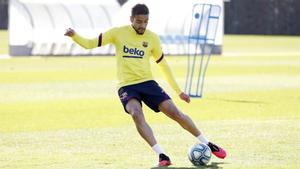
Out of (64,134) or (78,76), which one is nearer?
(64,134)

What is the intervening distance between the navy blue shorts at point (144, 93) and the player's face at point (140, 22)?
69 centimetres

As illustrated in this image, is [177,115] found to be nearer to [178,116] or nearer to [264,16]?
[178,116]

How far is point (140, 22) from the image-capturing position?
1085cm

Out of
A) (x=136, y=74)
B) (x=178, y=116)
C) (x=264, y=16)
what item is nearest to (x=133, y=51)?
(x=136, y=74)

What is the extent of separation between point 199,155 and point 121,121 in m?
5.55

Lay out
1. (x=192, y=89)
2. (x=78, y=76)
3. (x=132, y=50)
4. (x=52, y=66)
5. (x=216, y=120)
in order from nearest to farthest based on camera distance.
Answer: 1. (x=132, y=50)
2. (x=216, y=120)
3. (x=192, y=89)
4. (x=78, y=76)
5. (x=52, y=66)

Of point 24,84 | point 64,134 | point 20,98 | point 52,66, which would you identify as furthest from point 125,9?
point 64,134

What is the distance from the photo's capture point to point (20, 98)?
20875 mm

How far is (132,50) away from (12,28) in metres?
30.4

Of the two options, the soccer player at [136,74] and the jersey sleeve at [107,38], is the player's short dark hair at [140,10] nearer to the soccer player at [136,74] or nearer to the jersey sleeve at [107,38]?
the soccer player at [136,74]

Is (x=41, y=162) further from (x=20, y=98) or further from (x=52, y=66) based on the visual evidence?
(x=52, y=66)

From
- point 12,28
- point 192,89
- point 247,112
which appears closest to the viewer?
point 247,112

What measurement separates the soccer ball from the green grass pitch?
0.41 feet

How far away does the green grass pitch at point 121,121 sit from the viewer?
11461 millimetres
